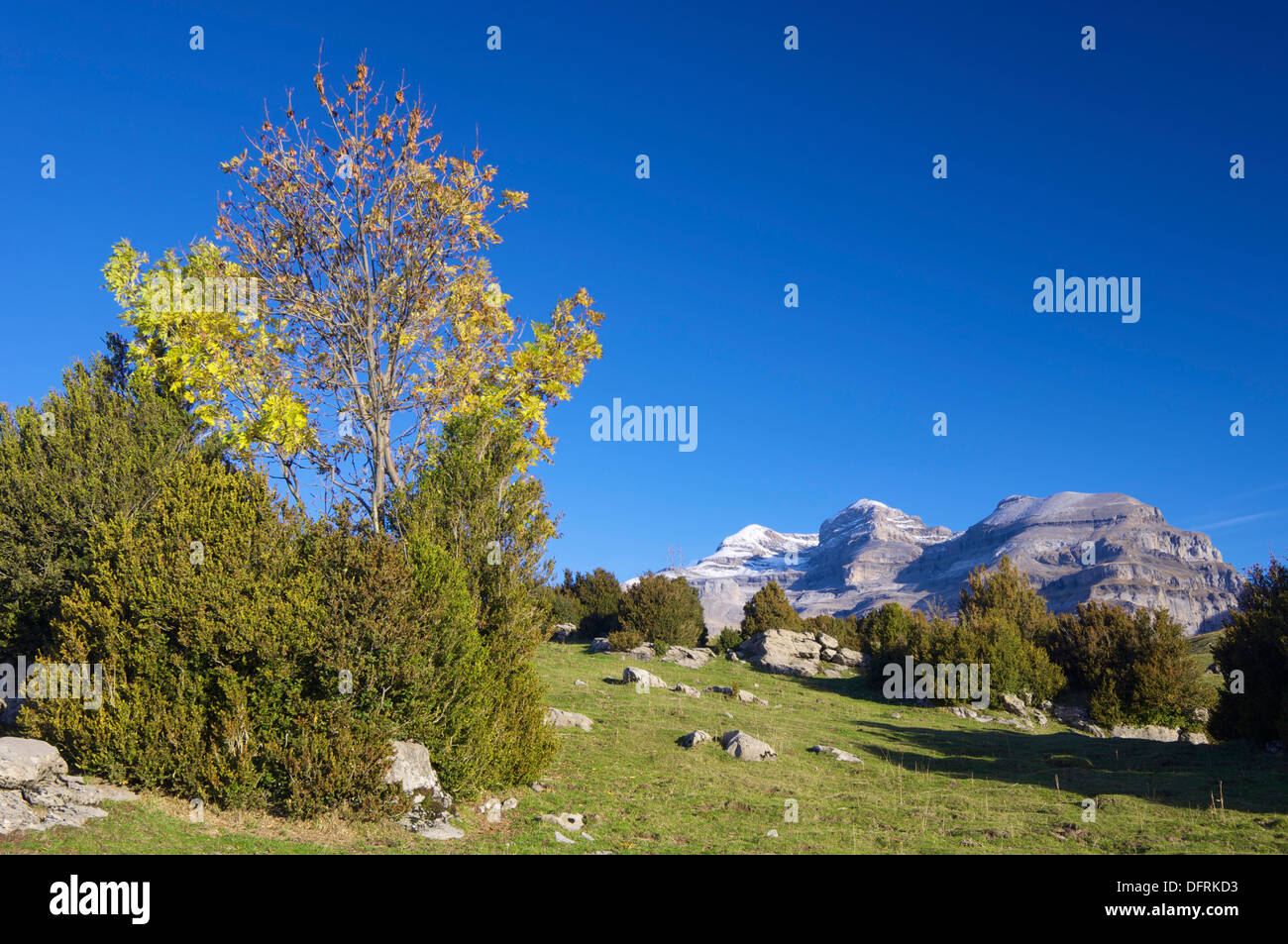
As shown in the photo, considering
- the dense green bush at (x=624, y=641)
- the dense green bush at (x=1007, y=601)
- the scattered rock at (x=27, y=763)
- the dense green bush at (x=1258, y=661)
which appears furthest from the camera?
the dense green bush at (x=1007, y=601)

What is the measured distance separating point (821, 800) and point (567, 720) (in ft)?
22.8

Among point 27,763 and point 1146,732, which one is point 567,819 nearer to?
point 27,763

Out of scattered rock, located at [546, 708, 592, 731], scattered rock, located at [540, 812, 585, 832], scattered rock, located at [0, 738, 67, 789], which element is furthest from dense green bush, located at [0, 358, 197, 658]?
scattered rock, located at [546, 708, 592, 731]

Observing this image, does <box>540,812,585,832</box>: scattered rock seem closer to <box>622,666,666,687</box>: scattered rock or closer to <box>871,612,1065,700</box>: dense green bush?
<box>622,666,666,687</box>: scattered rock

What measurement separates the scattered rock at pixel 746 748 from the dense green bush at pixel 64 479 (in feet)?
43.9

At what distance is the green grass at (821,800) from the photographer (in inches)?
394

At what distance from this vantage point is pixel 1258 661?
18.8 m

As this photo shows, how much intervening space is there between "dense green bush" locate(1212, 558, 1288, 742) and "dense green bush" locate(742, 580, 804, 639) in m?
20.3

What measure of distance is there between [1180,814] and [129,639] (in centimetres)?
1790

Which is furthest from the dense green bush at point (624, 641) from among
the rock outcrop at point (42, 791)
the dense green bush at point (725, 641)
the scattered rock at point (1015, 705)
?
the rock outcrop at point (42, 791)

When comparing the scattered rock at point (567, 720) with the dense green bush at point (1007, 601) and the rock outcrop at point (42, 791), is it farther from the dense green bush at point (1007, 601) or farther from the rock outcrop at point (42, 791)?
the dense green bush at point (1007, 601)

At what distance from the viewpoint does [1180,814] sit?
12.7 metres
